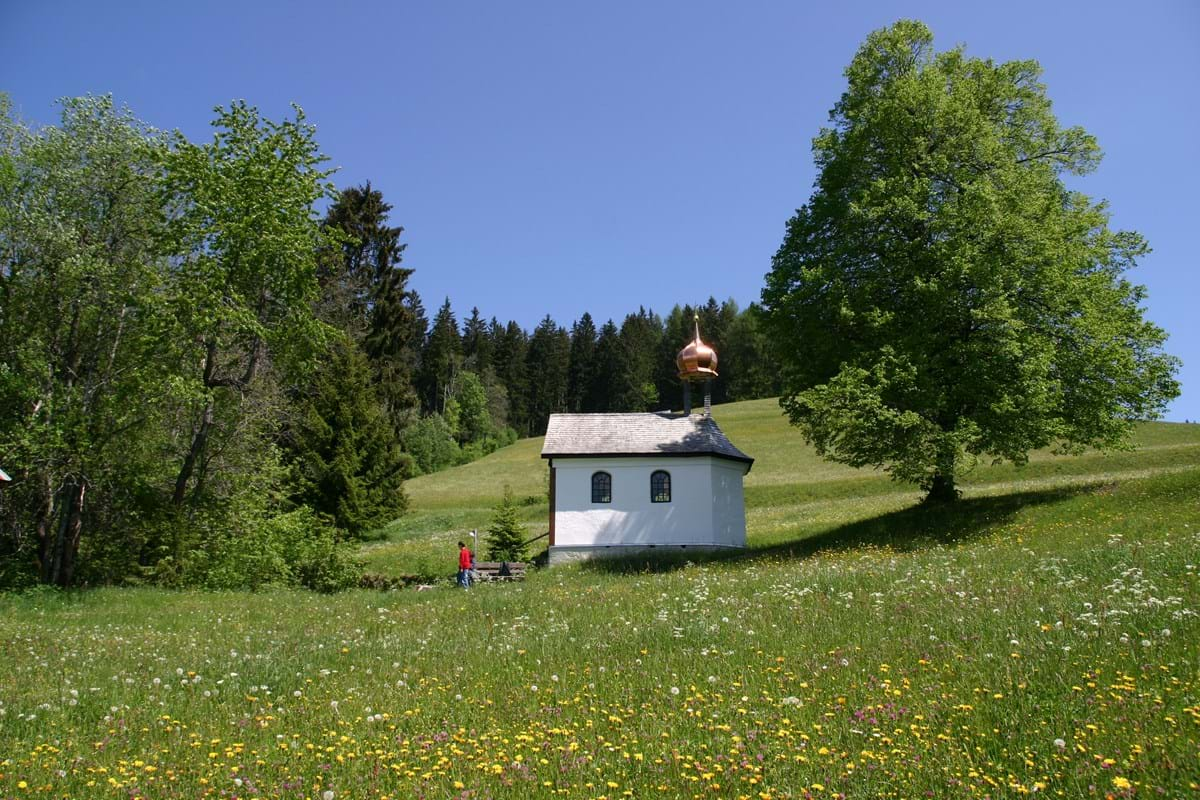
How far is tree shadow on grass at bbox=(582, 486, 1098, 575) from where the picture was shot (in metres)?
23.0

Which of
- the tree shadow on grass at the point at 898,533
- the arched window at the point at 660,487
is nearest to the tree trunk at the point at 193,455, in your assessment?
the tree shadow on grass at the point at 898,533

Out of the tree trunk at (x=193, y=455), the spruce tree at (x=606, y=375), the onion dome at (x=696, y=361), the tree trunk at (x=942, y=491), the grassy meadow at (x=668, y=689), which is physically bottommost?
the grassy meadow at (x=668, y=689)

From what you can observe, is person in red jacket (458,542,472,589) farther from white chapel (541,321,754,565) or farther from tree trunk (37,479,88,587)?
tree trunk (37,479,88,587)

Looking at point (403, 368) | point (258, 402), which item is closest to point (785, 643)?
point (258, 402)

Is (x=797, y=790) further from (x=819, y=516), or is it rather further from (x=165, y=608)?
(x=819, y=516)

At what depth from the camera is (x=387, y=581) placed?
86.4 feet

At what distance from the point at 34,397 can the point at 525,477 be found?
46301mm

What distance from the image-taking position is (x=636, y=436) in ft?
106

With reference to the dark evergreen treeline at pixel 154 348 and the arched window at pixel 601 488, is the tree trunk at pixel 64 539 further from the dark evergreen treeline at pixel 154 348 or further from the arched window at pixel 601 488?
the arched window at pixel 601 488

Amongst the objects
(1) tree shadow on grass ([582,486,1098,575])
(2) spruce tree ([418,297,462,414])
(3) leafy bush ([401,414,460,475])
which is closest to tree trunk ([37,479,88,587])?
(1) tree shadow on grass ([582,486,1098,575])

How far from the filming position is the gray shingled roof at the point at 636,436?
102 feet

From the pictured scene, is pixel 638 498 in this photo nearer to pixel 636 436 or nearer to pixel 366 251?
pixel 636 436

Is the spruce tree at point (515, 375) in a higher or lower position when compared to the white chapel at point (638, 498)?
higher

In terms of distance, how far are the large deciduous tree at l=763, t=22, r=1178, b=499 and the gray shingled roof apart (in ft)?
15.2
